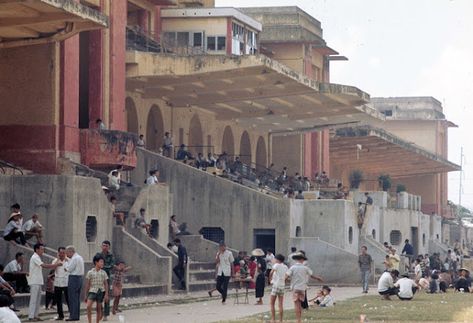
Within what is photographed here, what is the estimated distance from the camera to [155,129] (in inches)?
2338

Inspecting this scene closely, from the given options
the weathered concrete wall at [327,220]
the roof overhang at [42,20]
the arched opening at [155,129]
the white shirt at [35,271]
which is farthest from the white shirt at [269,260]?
the white shirt at [35,271]

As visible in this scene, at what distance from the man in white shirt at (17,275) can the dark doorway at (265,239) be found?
67.9 feet

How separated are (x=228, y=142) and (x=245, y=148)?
300 cm

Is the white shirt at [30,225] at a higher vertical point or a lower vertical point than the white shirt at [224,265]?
higher

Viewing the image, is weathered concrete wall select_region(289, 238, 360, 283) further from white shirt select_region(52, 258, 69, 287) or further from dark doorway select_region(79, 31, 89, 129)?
white shirt select_region(52, 258, 69, 287)

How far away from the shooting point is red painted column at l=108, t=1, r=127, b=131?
Answer: 48875mm

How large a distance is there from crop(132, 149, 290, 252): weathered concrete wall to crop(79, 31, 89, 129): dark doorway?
268 centimetres

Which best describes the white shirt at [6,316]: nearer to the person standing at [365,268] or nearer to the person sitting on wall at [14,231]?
the person sitting on wall at [14,231]

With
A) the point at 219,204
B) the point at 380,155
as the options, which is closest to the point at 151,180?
the point at 219,204

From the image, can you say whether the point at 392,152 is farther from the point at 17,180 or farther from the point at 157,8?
the point at 17,180

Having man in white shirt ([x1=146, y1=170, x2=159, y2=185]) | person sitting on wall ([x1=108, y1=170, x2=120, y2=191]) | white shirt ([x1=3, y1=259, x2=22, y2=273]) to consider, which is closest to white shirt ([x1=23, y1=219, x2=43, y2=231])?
white shirt ([x1=3, y1=259, x2=22, y2=273])

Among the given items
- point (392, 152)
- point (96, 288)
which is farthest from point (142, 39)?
point (392, 152)

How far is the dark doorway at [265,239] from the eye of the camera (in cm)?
5338

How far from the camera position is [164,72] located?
167ft
